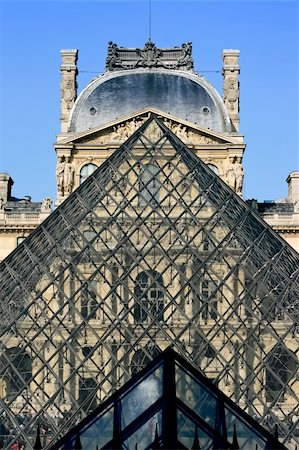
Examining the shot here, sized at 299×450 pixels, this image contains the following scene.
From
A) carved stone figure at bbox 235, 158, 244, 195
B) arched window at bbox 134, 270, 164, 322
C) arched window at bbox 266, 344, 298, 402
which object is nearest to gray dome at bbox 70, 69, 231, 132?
carved stone figure at bbox 235, 158, 244, 195

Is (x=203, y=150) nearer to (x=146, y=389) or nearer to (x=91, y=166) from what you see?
(x=91, y=166)

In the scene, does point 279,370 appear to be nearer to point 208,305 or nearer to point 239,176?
point 208,305

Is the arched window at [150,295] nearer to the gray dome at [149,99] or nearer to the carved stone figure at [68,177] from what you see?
the carved stone figure at [68,177]

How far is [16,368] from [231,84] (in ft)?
96.1

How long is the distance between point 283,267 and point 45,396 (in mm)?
5678

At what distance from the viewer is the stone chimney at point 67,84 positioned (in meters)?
46.8

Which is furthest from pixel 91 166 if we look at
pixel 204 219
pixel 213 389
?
pixel 213 389

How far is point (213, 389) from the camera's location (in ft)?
44.7

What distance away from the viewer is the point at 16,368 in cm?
2047

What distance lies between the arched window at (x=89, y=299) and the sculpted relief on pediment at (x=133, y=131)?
18.2 meters

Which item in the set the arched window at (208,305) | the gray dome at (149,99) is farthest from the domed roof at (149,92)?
the arched window at (208,305)

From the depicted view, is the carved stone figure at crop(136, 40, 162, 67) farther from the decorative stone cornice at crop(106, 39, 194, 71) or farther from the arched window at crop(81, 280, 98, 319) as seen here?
the arched window at crop(81, 280, 98, 319)

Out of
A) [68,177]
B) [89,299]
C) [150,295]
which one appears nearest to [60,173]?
[68,177]

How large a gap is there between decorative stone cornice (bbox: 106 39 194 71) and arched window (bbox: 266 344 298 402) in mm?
27404
